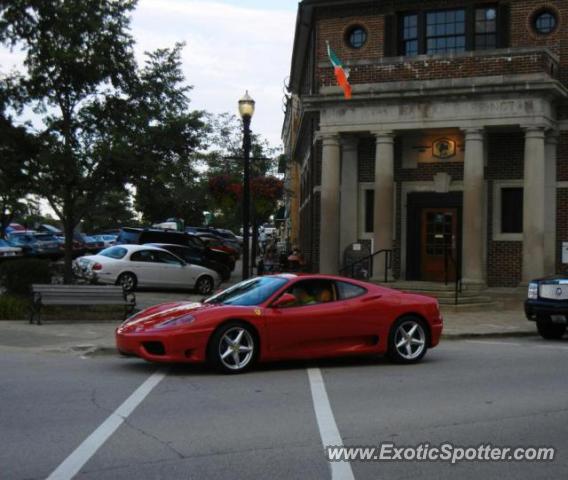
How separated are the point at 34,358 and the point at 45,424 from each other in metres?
4.64

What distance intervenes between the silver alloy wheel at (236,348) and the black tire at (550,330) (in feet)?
22.9

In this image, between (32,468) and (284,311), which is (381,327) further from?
(32,468)

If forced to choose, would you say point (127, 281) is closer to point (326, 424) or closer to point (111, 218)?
point (326, 424)

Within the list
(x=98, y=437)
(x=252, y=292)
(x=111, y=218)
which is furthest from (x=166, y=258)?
(x=111, y=218)

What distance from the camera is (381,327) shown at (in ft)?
36.3

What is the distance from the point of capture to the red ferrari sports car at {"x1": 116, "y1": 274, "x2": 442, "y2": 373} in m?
9.91

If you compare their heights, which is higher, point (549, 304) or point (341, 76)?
point (341, 76)

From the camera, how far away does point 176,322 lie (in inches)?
392

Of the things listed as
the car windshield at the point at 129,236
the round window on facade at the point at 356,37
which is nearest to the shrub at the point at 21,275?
the round window on facade at the point at 356,37

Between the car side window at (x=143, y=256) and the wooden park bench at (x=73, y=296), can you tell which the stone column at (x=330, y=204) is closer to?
the car side window at (x=143, y=256)

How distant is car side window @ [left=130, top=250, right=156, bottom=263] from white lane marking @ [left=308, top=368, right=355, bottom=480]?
14.3m

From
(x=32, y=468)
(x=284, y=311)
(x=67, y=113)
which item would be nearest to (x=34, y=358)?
(x=284, y=311)

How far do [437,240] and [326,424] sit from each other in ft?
55.1

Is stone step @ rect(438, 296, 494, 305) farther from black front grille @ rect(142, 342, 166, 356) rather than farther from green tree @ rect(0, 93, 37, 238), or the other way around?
black front grille @ rect(142, 342, 166, 356)
